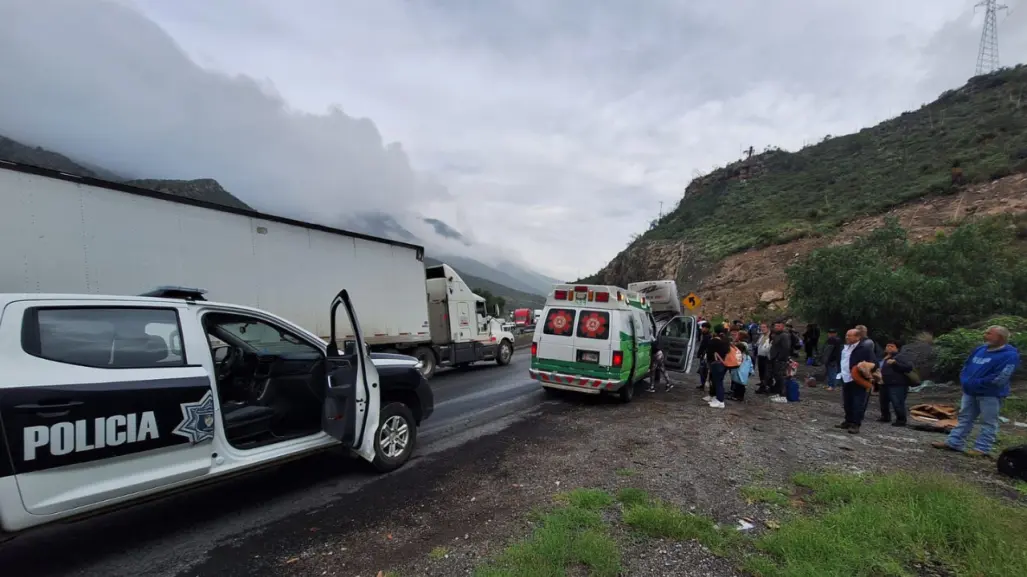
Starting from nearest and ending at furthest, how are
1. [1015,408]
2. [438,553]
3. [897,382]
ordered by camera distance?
[438,553]
[897,382]
[1015,408]

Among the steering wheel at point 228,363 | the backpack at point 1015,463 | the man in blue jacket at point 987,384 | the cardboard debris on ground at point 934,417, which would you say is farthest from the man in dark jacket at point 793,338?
the steering wheel at point 228,363

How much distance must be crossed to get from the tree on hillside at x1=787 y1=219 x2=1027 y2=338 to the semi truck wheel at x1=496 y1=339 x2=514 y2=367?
32.0 ft

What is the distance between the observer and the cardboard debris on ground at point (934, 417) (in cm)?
687

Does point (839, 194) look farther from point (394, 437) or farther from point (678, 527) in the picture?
point (394, 437)

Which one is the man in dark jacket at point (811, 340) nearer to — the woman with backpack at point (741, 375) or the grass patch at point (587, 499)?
the woman with backpack at point (741, 375)

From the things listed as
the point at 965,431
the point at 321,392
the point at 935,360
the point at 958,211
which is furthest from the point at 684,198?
the point at 321,392

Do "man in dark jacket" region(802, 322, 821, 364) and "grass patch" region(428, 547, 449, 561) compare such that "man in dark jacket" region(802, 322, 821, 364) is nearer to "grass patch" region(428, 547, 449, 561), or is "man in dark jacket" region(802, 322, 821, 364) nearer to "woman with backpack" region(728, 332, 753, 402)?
"woman with backpack" region(728, 332, 753, 402)

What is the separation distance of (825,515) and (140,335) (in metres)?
5.44

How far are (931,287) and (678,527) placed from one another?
39.2ft

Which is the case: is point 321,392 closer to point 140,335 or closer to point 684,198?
point 140,335

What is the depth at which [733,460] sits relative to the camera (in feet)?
17.1

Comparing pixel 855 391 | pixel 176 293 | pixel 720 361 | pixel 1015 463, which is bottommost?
pixel 1015 463

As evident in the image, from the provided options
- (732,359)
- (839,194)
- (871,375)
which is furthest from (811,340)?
(839,194)

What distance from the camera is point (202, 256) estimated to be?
7.74 metres
